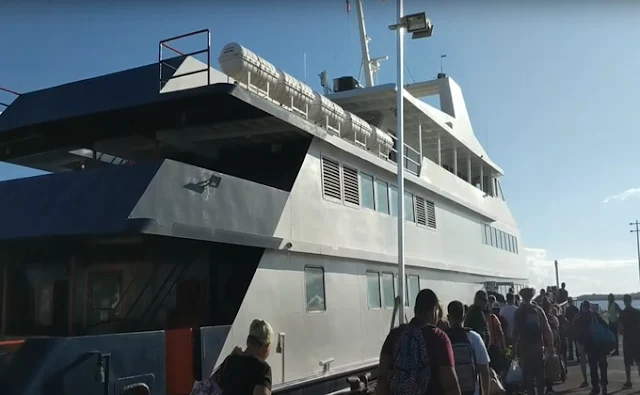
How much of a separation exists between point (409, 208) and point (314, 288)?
4.33m

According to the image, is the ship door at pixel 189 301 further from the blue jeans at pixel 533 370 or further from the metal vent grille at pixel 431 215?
the metal vent grille at pixel 431 215

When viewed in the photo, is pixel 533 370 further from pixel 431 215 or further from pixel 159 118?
pixel 159 118

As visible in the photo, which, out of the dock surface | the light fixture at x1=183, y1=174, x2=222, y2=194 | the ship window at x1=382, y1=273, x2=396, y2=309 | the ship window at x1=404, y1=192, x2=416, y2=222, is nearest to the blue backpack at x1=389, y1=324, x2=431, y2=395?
the light fixture at x1=183, y1=174, x2=222, y2=194

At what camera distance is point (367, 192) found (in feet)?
35.2

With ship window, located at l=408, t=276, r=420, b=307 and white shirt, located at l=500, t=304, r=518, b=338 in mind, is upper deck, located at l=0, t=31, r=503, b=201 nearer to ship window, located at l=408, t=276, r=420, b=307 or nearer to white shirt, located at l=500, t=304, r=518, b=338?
ship window, located at l=408, t=276, r=420, b=307

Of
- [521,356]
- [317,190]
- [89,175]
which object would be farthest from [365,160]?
[89,175]

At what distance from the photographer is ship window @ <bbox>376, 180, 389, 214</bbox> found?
36.6 ft

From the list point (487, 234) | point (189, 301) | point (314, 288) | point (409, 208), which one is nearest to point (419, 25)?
point (409, 208)

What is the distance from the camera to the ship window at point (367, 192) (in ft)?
34.7

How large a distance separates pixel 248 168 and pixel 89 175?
325 cm

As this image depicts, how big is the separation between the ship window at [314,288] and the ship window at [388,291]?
231 centimetres

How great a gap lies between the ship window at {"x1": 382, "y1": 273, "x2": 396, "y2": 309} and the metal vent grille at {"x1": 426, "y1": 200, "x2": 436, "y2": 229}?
260 centimetres

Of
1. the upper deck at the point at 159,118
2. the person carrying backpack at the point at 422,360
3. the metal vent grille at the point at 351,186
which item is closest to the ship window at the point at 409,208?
the upper deck at the point at 159,118

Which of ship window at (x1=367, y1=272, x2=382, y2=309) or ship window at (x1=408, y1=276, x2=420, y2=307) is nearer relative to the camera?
ship window at (x1=367, y1=272, x2=382, y2=309)
